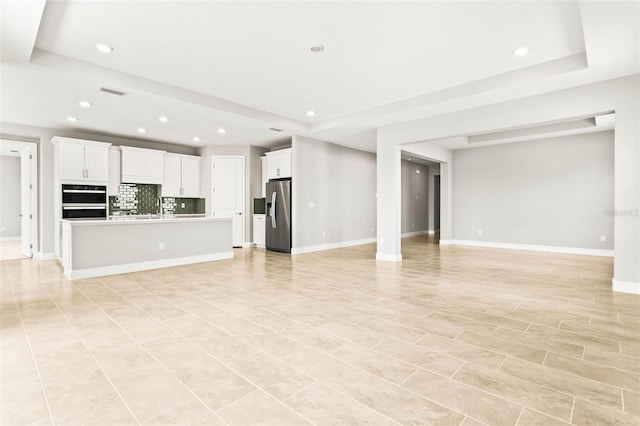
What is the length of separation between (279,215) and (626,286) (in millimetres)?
6247

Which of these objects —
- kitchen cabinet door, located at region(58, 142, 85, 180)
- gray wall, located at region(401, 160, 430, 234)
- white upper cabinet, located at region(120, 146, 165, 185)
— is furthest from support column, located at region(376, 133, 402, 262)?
kitchen cabinet door, located at region(58, 142, 85, 180)

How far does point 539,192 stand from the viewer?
26.7 feet

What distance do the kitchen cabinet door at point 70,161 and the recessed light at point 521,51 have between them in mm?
7913

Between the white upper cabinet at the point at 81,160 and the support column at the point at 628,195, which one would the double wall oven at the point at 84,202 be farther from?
the support column at the point at 628,195

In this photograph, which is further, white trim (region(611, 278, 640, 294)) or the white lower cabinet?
the white lower cabinet

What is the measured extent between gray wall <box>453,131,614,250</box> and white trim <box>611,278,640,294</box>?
12.6 ft

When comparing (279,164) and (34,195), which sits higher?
(279,164)

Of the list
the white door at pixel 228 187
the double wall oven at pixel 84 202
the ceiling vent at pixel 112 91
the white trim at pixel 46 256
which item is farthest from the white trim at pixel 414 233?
the white trim at pixel 46 256

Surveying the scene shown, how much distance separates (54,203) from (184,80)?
4703 mm

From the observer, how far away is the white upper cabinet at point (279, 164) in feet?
26.1

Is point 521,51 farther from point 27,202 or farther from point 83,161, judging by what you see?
point 27,202

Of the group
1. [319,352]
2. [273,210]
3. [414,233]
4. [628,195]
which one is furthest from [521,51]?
[414,233]

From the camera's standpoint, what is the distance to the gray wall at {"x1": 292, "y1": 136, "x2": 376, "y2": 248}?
7.84m

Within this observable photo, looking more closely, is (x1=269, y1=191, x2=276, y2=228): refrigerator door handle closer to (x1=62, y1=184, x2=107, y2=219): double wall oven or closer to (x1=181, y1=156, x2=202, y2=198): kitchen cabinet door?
(x1=181, y1=156, x2=202, y2=198): kitchen cabinet door
